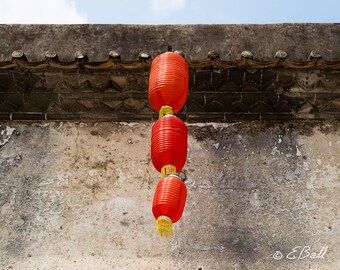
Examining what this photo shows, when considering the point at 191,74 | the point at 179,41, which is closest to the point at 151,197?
the point at 191,74

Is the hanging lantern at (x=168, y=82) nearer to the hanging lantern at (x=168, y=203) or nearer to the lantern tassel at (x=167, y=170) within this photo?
the lantern tassel at (x=167, y=170)

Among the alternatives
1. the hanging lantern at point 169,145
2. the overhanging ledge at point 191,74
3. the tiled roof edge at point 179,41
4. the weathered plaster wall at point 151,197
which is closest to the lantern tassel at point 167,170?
the hanging lantern at point 169,145

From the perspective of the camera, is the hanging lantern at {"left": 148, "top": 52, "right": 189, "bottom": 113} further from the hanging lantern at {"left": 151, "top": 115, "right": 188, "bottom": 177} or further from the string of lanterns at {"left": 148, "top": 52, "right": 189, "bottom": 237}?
the hanging lantern at {"left": 151, "top": 115, "right": 188, "bottom": 177}

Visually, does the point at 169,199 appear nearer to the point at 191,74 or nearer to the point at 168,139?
the point at 168,139

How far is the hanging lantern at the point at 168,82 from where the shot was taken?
562cm

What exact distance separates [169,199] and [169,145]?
1.57 ft

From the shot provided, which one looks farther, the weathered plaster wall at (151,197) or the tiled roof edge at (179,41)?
the tiled roof edge at (179,41)

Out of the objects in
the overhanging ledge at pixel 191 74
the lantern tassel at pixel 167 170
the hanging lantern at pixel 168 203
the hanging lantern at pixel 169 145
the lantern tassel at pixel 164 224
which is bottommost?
the lantern tassel at pixel 164 224

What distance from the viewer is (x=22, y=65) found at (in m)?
6.52
